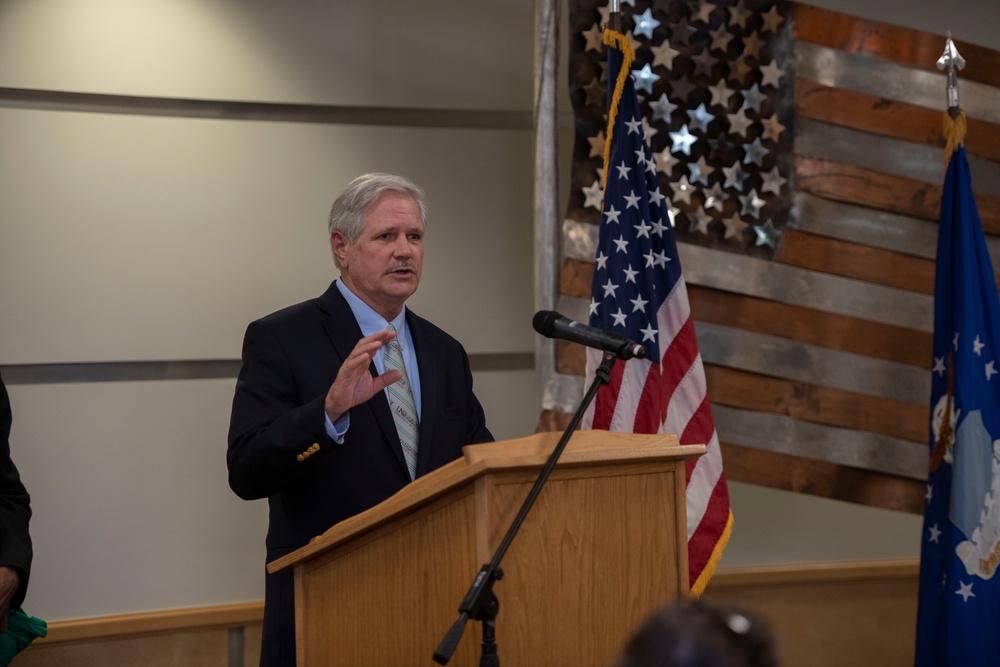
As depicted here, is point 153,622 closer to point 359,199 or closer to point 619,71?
point 359,199

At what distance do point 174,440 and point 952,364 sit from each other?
2.71 meters

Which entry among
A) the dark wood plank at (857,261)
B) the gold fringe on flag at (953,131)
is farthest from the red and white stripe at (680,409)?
the gold fringe on flag at (953,131)

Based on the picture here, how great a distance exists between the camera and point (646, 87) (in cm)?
344

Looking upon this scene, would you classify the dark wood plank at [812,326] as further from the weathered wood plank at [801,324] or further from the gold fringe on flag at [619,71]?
the gold fringe on flag at [619,71]

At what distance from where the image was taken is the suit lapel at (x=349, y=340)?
2.26 metres

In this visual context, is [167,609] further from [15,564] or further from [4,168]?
[4,168]

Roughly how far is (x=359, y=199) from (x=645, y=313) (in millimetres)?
1092

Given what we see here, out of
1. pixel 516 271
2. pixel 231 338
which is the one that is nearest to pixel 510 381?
pixel 516 271

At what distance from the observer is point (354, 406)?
2117 millimetres

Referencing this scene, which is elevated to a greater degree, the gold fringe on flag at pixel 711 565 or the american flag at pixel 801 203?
the american flag at pixel 801 203

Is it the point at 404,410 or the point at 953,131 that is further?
the point at 953,131

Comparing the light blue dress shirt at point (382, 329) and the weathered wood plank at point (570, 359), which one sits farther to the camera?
the weathered wood plank at point (570, 359)

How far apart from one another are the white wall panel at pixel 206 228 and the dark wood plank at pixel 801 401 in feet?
2.54

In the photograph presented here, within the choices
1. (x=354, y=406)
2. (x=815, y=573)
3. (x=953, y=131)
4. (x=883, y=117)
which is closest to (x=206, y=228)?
(x=354, y=406)
